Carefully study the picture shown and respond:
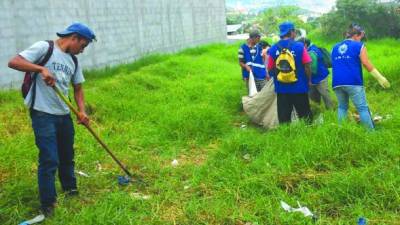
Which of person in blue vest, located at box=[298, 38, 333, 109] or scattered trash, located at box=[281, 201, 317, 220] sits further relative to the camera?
person in blue vest, located at box=[298, 38, 333, 109]

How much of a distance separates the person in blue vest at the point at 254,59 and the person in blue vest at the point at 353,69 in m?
1.92

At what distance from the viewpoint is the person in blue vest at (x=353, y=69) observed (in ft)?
17.7

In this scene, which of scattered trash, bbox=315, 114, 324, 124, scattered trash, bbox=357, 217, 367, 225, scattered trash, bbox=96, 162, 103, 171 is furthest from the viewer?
scattered trash, bbox=315, 114, 324, 124

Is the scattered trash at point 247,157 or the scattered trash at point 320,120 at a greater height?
the scattered trash at point 320,120

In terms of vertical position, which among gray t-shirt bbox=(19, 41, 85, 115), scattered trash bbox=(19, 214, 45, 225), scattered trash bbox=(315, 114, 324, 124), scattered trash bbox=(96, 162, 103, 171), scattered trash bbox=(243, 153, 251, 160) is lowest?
scattered trash bbox=(243, 153, 251, 160)

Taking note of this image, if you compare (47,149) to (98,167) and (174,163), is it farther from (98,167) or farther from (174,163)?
(174,163)

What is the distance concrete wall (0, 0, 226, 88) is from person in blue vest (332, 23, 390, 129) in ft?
19.1

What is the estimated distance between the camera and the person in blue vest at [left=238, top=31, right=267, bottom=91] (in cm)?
744

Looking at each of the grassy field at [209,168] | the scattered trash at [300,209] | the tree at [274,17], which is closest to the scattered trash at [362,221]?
the grassy field at [209,168]

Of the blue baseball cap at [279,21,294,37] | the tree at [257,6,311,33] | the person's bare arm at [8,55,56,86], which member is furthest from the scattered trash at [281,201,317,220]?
the tree at [257,6,311,33]

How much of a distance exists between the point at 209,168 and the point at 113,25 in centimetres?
835

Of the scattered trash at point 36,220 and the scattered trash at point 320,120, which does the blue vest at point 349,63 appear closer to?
the scattered trash at point 320,120

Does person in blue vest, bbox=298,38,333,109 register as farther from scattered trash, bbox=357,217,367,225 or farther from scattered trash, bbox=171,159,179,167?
scattered trash, bbox=357,217,367,225

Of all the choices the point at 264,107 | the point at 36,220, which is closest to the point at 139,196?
the point at 36,220
